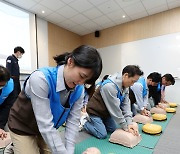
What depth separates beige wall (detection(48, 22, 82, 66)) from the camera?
507cm

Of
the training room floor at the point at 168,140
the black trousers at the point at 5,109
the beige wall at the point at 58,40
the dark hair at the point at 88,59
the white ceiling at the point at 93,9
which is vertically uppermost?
the white ceiling at the point at 93,9

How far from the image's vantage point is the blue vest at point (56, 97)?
902 millimetres

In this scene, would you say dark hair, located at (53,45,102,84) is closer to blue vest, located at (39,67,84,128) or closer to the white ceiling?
blue vest, located at (39,67,84,128)

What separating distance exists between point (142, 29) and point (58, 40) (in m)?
2.54

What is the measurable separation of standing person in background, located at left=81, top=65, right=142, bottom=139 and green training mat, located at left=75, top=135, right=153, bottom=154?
113mm

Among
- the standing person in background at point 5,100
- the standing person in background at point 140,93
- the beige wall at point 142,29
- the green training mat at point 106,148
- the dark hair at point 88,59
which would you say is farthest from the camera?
the beige wall at point 142,29

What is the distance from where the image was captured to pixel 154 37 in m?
4.61

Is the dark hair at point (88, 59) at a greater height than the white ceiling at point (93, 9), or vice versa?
the white ceiling at point (93, 9)

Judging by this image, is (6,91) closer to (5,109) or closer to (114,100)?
(5,109)

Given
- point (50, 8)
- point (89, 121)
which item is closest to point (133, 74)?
point (89, 121)

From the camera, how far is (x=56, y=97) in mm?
935

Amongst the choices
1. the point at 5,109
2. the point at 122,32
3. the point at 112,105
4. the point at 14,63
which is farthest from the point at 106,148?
the point at 122,32

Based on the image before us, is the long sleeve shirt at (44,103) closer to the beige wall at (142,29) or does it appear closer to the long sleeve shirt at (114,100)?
the long sleeve shirt at (114,100)

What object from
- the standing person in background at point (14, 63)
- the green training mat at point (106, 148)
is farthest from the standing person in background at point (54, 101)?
the standing person in background at point (14, 63)
